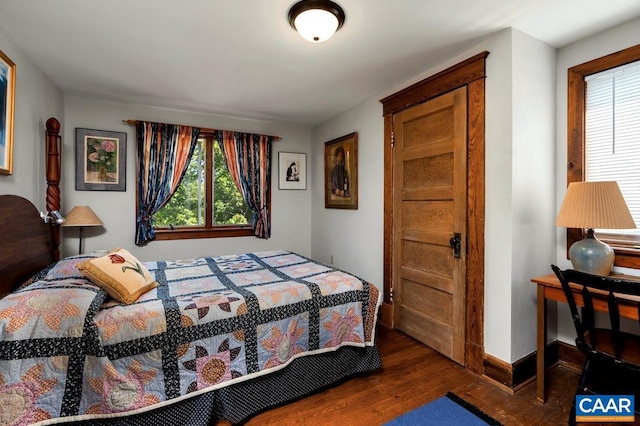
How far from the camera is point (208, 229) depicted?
12.7 ft

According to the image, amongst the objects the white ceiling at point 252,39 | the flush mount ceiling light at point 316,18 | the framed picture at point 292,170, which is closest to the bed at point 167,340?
the white ceiling at point 252,39

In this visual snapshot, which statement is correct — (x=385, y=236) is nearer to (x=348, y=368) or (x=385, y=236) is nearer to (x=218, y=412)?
(x=348, y=368)

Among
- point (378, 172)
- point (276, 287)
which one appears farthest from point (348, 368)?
point (378, 172)

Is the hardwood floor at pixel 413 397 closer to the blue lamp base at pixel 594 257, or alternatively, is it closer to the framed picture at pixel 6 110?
the blue lamp base at pixel 594 257

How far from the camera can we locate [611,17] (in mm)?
1870

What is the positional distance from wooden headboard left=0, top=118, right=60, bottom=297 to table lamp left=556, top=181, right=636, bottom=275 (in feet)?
11.1

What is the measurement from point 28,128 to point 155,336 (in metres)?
2.04

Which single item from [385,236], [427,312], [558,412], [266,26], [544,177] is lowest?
[558,412]

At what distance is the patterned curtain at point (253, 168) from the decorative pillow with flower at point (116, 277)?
7.04 ft

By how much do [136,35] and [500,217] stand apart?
9.09 ft

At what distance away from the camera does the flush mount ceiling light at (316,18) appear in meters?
1.69

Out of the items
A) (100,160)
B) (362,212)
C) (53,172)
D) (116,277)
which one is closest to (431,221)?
(362,212)

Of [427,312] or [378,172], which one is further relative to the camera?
[378,172]
